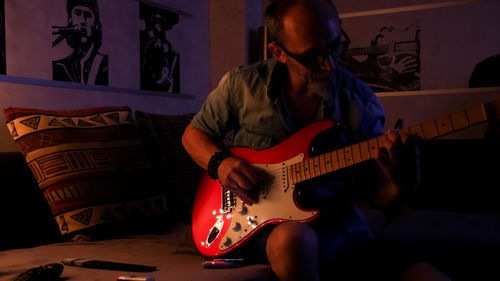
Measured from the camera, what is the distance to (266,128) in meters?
1.44

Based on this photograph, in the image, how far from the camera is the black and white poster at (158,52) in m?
2.64

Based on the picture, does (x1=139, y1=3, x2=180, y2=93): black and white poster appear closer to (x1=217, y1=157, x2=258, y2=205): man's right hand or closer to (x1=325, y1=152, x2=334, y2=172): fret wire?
(x1=217, y1=157, x2=258, y2=205): man's right hand

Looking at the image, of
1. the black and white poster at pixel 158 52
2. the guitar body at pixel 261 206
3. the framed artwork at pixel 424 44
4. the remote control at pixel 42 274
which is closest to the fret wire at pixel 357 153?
the guitar body at pixel 261 206

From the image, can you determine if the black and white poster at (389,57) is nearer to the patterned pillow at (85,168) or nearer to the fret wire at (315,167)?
the patterned pillow at (85,168)

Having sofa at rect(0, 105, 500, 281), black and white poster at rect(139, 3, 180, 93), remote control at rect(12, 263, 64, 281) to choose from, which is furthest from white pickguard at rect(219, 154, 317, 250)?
black and white poster at rect(139, 3, 180, 93)

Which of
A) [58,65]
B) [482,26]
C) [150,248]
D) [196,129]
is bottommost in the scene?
[150,248]

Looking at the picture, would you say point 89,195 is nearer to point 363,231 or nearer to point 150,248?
point 150,248

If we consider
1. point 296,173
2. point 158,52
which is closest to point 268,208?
point 296,173

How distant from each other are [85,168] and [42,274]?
619mm

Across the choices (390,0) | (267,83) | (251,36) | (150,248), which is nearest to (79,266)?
(150,248)

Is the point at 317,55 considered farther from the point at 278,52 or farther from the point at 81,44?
the point at 81,44

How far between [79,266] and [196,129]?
0.60 metres

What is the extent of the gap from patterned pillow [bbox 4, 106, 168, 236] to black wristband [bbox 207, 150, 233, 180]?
419mm

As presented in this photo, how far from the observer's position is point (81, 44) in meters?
2.21
